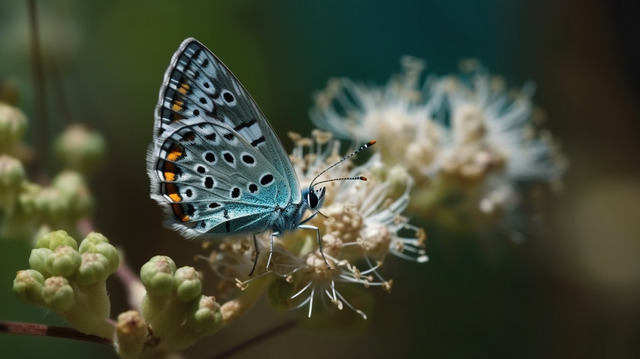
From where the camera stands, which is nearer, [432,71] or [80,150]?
[80,150]

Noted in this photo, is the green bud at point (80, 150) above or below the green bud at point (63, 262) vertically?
above

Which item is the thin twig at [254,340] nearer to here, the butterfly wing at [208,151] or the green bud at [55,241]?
the butterfly wing at [208,151]

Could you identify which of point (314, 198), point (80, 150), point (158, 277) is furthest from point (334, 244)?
point (80, 150)

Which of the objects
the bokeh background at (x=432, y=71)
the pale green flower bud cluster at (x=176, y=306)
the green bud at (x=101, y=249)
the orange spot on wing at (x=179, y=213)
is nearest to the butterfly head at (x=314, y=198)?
the orange spot on wing at (x=179, y=213)

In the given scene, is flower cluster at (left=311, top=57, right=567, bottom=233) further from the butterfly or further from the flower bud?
the flower bud

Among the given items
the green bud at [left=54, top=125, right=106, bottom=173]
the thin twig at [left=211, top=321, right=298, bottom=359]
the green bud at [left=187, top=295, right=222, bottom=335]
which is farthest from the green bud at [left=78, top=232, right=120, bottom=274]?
the green bud at [left=54, top=125, right=106, bottom=173]

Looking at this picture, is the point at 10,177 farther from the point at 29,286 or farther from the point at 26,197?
the point at 29,286
